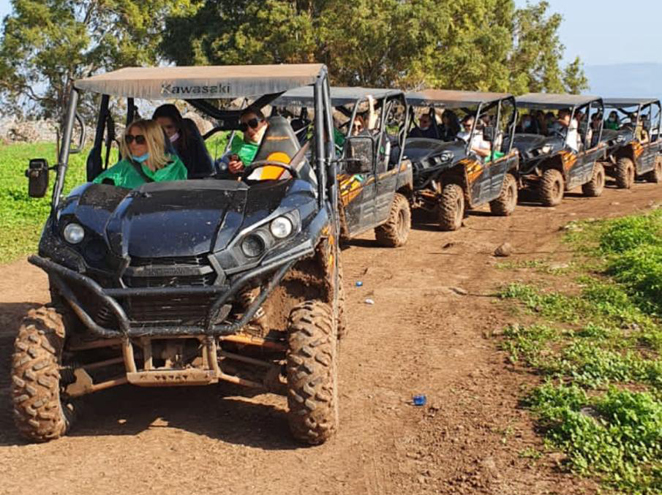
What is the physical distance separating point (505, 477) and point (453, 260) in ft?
20.4

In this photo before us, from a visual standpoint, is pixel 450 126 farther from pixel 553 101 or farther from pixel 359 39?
pixel 359 39

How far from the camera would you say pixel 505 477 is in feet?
14.7

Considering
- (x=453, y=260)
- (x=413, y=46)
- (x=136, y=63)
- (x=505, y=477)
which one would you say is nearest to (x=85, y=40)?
(x=136, y=63)

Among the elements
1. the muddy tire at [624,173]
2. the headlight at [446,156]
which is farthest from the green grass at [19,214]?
the muddy tire at [624,173]

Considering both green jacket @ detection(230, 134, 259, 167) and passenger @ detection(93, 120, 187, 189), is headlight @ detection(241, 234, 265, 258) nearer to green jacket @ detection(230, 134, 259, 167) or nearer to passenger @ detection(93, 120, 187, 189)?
passenger @ detection(93, 120, 187, 189)

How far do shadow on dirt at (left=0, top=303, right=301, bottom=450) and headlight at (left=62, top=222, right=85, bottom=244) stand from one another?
104 centimetres

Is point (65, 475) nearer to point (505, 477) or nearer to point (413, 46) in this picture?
→ point (505, 477)

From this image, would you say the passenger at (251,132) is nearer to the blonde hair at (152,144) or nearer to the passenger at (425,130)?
the blonde hair at (152,144)

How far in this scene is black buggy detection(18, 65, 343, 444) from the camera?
4.62 meters


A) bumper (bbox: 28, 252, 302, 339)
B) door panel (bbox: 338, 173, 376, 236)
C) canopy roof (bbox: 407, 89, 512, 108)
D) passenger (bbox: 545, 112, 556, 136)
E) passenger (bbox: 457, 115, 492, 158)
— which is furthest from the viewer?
passenger (bbox: 545, 112, 556, 136)

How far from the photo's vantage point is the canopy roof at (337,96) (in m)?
9.41

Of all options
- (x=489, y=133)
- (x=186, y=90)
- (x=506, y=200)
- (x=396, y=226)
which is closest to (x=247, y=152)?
(x=186, y=90)

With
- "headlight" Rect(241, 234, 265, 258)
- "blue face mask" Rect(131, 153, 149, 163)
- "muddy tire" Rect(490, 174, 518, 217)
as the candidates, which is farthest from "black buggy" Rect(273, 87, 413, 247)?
"headlight" Rect(241, 234, 265, 258)

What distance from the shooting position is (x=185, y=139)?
6.46 m
